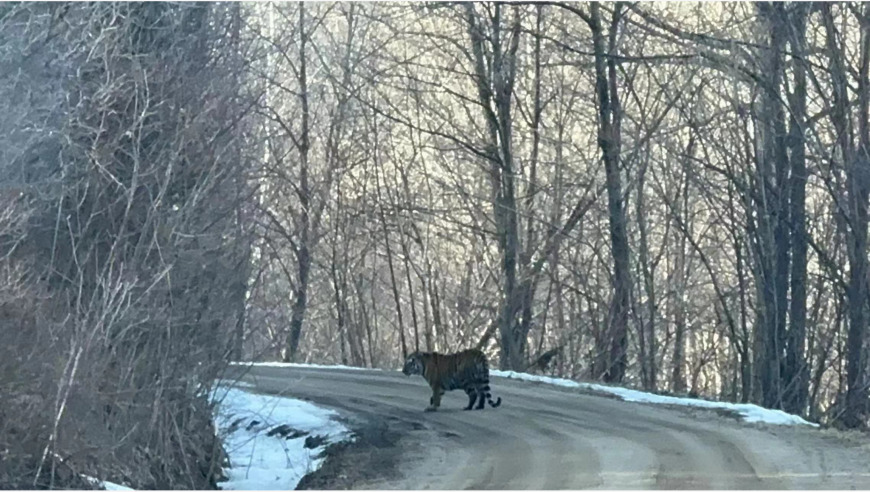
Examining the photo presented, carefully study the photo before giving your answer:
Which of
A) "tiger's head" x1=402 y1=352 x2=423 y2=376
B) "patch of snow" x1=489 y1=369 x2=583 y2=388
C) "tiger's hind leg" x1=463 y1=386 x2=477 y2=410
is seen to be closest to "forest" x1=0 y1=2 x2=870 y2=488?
"patch of snow" x1=489 y1=369 x2=583 y2=388

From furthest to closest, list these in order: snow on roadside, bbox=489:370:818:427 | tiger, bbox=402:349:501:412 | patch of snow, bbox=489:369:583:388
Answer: patch of snow, bbox=489:369:583:388 → tiger, bbox=402:349:501:412 → snow on roadside, bbox=489:370:818:427

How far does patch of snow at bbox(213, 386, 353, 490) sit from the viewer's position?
49.4 feet

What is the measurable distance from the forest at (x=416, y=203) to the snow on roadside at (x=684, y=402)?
7.43ft

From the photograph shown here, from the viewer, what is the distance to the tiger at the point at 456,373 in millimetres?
18500

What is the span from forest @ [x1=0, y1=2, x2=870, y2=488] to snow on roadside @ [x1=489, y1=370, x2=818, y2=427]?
226 cm

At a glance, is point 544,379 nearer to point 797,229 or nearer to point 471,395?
point 471,395

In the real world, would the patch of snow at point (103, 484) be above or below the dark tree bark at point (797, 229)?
below

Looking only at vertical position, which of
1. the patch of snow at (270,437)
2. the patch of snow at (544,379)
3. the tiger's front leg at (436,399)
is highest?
the patch of snow at (544,379)

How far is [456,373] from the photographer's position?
18.5 m

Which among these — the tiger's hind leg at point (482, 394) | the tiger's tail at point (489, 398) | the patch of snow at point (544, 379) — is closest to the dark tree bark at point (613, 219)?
the patch of snow at point (544, 379)

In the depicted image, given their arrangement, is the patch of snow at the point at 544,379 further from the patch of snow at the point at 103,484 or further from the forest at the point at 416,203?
the patch of snow at the point at 103,484

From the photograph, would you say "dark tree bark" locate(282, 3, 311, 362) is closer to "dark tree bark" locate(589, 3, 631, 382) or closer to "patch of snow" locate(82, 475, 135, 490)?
"dark tree bark" locate(589, 3, 631, 382)

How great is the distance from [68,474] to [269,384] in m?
10.2

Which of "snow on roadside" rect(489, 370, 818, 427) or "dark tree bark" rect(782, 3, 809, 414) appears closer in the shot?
"snow on roadside" rect(489, 370, 818, 427)
